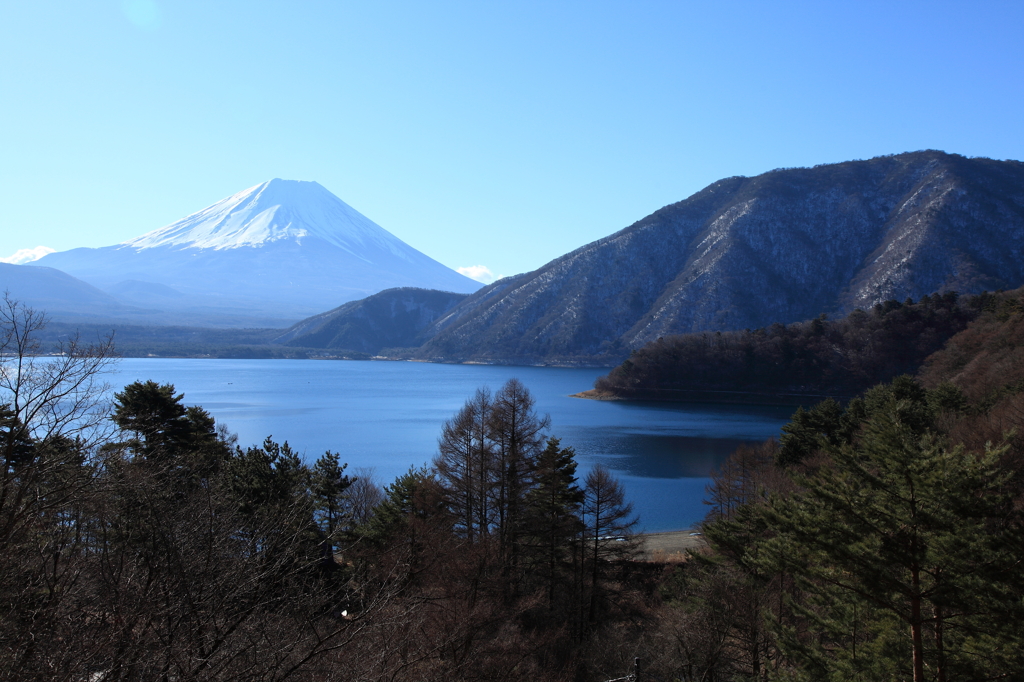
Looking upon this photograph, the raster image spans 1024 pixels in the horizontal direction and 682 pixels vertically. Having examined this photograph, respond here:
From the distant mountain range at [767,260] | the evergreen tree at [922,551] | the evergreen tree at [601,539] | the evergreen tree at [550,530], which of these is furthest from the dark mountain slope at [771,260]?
the evergreen tree at [922,551]

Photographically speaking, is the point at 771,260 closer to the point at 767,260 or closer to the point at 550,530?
the point at 767,260

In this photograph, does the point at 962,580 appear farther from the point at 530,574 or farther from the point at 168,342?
the point at 168,342

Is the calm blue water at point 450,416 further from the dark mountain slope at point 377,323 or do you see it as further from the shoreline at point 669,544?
the dark mountain slope at point 377,323

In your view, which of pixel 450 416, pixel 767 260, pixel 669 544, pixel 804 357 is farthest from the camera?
pixel 767 260

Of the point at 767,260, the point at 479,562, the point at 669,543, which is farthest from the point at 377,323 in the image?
the point at 479,562

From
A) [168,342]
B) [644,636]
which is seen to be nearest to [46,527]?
[644,636]
